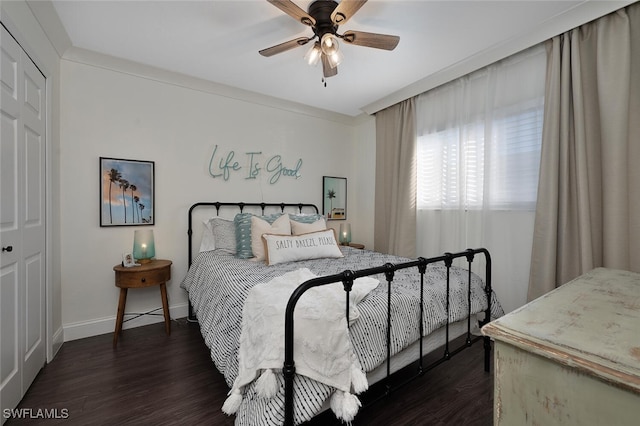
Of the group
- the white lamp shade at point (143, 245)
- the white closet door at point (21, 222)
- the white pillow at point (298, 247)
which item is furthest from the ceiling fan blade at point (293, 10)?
the white lamp shade at point (143, 245)

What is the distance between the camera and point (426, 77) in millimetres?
2975

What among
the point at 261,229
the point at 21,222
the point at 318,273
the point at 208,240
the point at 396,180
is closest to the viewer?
the point at 21,222

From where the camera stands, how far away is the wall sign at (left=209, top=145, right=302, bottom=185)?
10.4 ft

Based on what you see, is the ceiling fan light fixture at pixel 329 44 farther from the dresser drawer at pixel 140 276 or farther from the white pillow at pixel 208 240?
the dresser drawer at pixel 140 276

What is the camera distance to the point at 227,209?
127 inches

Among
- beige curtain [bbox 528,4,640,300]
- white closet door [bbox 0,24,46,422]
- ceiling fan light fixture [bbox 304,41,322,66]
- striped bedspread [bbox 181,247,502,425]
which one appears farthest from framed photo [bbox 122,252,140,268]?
beige curtain [bbox 528,4,640,300]

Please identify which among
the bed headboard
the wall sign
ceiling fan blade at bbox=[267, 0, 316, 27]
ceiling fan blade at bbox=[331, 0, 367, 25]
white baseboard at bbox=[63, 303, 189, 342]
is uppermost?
ceiling fan blade at bbox=[331, 0, 367, 25]

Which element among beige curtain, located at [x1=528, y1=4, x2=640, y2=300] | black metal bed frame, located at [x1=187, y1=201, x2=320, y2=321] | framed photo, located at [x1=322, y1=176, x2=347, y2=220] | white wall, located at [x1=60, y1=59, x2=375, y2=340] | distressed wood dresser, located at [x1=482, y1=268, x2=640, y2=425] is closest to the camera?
distressed wood dresser, located at [x1=482, y1=268, x2=640, y2=425]

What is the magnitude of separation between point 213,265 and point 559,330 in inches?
86.6

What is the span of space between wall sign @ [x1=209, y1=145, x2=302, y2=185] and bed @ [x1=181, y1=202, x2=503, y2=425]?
3.76 feet

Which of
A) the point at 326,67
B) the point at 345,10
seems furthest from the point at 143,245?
the point at 345,10

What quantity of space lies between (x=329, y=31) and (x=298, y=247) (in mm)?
1659

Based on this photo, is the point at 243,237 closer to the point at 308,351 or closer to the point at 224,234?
the point at 224,234

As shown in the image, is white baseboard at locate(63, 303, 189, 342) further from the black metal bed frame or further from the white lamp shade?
the white lamp shade
